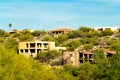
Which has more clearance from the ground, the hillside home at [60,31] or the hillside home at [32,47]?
the hillside home at [60,31]

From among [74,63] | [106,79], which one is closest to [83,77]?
[106,79]

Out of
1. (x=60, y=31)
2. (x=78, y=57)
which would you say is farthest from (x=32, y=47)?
(x=60, y=31)

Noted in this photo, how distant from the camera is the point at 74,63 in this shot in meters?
89.6

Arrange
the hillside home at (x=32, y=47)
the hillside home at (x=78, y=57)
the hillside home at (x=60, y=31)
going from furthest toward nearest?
the hillside home at (x=60, y=31), the hillside home at (x=32, y=47), the hillside home at (x=78, y=57)

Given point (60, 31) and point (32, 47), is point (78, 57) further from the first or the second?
point (60, 31)

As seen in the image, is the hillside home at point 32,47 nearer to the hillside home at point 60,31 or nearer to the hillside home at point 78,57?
the hillside home at point 78,57

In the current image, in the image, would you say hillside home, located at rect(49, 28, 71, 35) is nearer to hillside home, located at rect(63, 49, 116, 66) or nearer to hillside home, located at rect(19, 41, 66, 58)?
hillside home, located at rect(19, 41, 66, 58)

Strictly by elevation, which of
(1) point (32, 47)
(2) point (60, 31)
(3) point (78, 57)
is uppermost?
(2) point (60, 31)

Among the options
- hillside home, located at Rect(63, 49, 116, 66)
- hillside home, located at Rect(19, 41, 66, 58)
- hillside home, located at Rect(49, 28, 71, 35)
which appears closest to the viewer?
hillside home, located at Rect(63, 49, 116, 66)

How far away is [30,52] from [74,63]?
669 inches

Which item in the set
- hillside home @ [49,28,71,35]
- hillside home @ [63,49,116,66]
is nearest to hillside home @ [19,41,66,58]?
hillside home @ [63,49,116,66]

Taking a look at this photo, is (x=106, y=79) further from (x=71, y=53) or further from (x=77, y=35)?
(x=77, y=35)

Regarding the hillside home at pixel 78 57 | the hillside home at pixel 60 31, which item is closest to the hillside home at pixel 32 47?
the hillside home at pixel 78 57

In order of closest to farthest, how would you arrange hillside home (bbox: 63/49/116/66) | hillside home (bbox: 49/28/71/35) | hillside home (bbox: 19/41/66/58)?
→ hillside home (bbox: 63/49/116/66), hillside home (bbox: 19/41/66/58), hillside home (bbox: 49/28/71/35)
